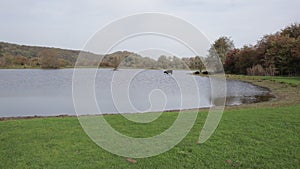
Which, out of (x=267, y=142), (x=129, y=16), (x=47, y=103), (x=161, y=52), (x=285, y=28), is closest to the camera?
(x=129, y=16)

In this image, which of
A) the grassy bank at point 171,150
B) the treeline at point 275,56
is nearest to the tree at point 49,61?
the treeline at point 275,56

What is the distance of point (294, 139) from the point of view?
594cm

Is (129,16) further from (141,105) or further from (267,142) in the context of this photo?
(141,105)

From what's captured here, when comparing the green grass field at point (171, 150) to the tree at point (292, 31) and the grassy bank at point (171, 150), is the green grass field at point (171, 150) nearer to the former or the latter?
the grassy bank at point (171, 150)

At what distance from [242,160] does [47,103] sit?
1425 cm

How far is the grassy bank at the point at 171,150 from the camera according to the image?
4672 millimetres

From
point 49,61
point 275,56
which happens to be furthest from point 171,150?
point 49,61

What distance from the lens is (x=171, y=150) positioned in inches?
213

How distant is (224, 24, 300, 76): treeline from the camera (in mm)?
41094

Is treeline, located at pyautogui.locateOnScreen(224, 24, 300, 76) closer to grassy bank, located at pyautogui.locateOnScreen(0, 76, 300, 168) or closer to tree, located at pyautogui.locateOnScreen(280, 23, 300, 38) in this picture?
tree, located at pyautogui.locateOnScreen(280, 23, 300, 38)

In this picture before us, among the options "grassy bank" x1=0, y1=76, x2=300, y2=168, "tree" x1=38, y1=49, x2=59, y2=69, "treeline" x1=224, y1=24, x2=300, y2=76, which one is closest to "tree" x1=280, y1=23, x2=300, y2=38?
"treeline" x1=224, y1=24, x2=300, y2=76

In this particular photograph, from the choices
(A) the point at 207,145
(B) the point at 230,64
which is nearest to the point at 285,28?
(B) the point at 230,64

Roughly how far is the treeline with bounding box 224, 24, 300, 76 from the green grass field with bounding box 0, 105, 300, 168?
124 ft

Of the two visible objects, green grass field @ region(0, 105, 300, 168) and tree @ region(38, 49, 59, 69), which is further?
tree @ region(38, 49, 59, 69)
